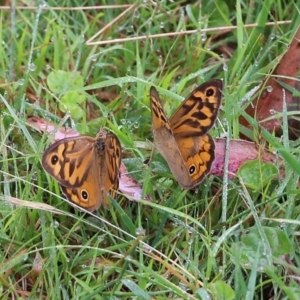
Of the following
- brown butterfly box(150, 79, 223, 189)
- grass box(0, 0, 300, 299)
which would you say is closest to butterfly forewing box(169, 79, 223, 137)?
brown butterfly box(150, 79, 223, 189)

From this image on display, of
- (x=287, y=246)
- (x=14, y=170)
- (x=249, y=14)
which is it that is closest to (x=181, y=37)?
(x=249, y=14)

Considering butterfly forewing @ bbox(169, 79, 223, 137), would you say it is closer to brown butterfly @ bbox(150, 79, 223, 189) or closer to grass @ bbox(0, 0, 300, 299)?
brown butterfly @ bbox(150, 79, 223, 189)

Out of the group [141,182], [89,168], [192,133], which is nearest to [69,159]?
[89,168]

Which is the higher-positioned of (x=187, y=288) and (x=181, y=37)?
(x=181, y=37)

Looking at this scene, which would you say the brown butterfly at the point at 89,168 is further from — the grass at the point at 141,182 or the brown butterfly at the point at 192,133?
the brown butterfly at the point at 192,133

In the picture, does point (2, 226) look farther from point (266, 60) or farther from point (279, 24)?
point (279, 24)

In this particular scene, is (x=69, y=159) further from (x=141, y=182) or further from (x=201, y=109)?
(x=201, y=109)
